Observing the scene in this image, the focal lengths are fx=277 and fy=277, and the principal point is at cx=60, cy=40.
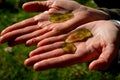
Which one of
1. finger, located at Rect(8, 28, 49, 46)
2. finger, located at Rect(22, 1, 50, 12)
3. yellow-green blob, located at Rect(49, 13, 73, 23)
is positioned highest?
finger, located at Rect(22, 1, 50, 12)

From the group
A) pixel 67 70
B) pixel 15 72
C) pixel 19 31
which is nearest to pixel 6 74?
pixel 15 72

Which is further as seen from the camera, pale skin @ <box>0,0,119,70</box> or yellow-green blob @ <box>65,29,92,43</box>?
yellow-green blob @ <box>65,29,92,43</box>

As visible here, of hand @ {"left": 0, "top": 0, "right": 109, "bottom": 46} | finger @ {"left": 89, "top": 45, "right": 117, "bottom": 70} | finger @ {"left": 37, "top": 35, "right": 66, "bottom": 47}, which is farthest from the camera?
hand @ {"left": 0, "top": 0, "right": 109, "bottom": 46}

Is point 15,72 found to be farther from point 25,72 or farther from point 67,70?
point 67,70

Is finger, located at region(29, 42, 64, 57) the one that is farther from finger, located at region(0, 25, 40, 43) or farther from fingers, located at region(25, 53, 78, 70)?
finger, located at region(0, 25, 40, 43)

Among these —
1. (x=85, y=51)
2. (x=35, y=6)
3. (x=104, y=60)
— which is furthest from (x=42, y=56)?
(x=35, y=6)

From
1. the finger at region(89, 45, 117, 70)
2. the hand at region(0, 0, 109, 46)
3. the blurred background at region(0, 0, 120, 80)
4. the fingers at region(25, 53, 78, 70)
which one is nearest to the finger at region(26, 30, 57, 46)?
the hand at region(0, 0, 109, 46)

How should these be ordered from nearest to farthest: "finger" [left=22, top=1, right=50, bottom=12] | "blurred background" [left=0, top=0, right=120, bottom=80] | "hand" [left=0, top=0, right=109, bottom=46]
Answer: "hand" [left=0, top=0, right=109, bottom=46] < "finger" [left=22, top=1, right=50, bottom=12] < "blurred background" [left=0, top=0, right=120, bottom=80]

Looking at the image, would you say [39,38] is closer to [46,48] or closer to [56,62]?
[46,48]
